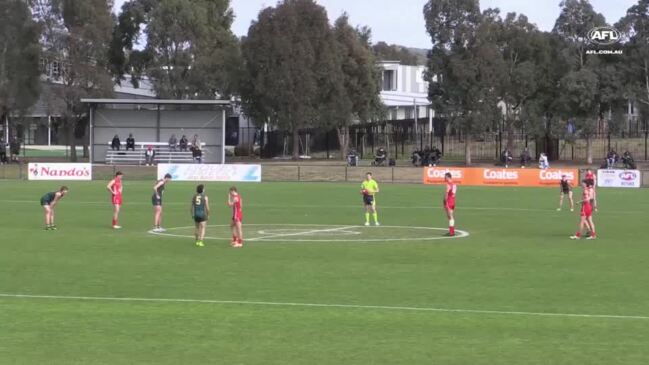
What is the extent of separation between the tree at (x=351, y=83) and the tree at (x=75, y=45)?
19.7m

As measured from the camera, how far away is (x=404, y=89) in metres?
126

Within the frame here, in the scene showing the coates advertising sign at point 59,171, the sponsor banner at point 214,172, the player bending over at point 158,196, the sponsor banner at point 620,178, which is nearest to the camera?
the player bending over at point 158,196

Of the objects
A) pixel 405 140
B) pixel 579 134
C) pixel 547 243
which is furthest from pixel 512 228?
pixel 405 140

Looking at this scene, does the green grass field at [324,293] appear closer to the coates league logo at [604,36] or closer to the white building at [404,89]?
the coates league logo at [604,36]

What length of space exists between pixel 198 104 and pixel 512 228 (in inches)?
1578

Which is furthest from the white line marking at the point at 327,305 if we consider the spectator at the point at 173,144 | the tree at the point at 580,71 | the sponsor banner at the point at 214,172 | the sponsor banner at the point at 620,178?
the tree at the point at 580,71

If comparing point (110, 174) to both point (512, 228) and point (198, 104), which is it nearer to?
point (198, 104)

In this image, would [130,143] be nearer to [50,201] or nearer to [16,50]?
[16,50]

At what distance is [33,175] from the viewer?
55594 mm

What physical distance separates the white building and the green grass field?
85595mm

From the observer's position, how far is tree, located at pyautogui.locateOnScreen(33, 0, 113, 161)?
7175 centimetres

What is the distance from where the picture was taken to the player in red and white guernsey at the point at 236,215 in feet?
72.2

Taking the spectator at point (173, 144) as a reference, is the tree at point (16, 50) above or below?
above

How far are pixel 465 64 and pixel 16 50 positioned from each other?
119 feet
